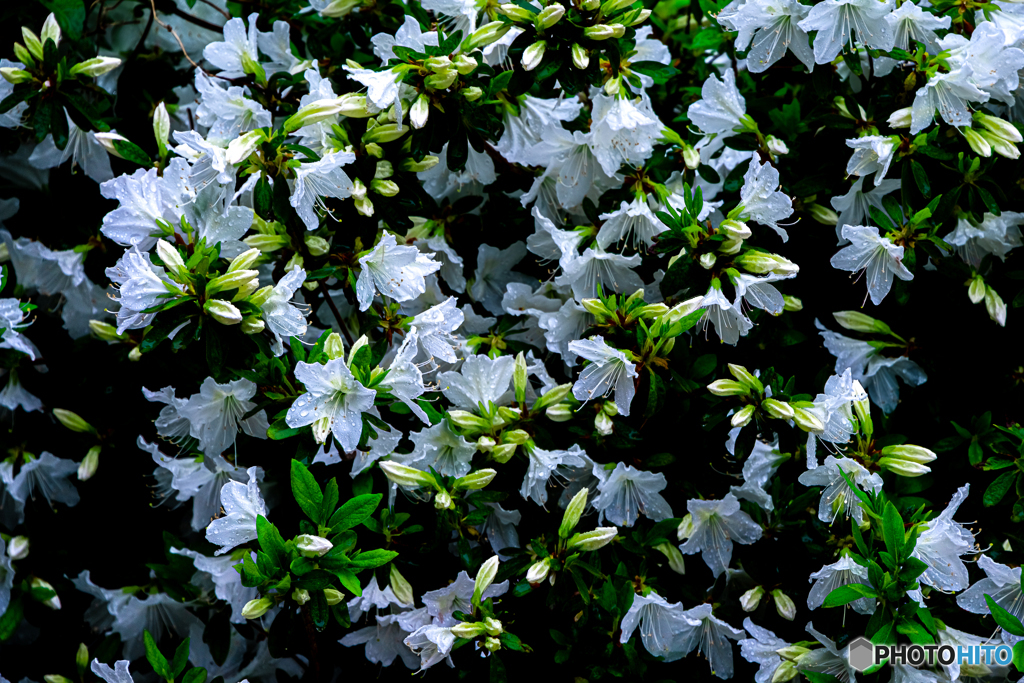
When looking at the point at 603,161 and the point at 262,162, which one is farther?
the point at 603,161

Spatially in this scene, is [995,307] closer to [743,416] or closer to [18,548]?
[743,416]

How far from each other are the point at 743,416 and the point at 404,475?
780 millimetres

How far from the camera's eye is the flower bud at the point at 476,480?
1.88 metres

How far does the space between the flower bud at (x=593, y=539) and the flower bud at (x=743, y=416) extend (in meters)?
0.37

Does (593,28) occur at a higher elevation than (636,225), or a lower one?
higher

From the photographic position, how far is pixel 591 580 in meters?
2.04

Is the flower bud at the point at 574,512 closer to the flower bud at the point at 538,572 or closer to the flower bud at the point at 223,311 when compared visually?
the flower bud at the point at 538,572

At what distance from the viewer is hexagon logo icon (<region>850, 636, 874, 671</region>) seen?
6.12ft

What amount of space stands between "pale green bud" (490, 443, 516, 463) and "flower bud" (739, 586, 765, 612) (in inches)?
29.2

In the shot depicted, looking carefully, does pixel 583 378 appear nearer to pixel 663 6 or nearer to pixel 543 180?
pixel 543 180

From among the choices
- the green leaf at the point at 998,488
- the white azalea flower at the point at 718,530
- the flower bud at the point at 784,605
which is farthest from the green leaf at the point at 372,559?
the green leaf at the point at 998,488

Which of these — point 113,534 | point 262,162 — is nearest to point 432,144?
point 262,162

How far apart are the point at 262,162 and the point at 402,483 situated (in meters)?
0.84

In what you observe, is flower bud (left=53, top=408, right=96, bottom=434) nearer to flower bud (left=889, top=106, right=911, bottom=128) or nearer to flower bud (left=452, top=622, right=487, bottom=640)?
flower bud (left=452, top=622, right=487, bottom=640)
